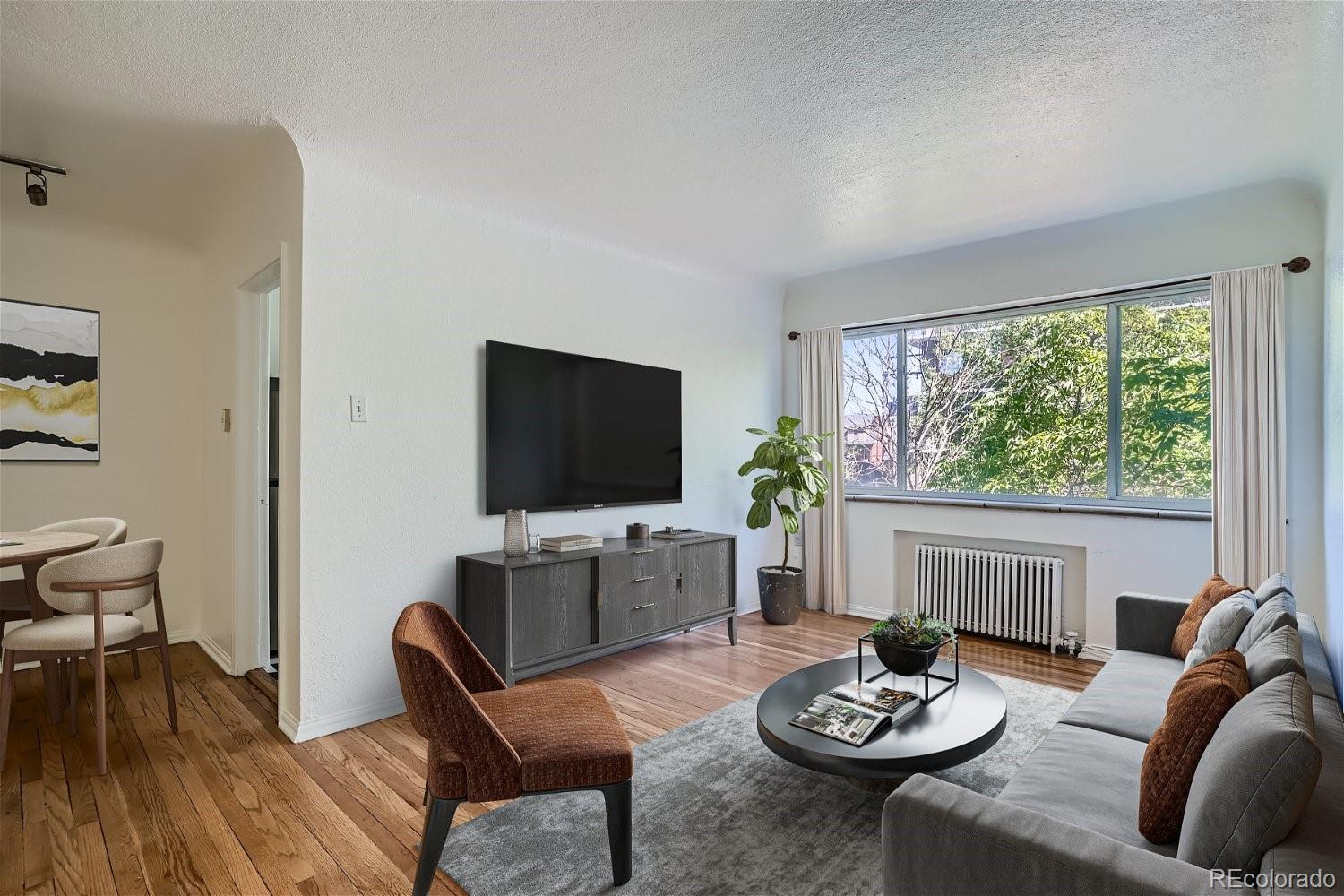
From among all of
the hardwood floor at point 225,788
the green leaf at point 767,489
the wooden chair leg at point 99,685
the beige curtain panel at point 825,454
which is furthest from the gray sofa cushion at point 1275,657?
the wooden chair leg at point 99,685

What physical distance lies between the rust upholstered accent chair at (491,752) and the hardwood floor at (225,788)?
394 mm

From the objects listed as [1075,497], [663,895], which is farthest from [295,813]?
[1075,497]

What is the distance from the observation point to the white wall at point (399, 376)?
9.74 ft

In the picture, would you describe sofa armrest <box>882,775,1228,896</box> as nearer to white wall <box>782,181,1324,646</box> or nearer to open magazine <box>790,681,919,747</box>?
open magazine <box>790,681,919,747</box>

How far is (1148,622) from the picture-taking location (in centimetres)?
293

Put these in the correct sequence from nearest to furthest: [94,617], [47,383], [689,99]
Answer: [689,99]
[94,617]
[47,383]

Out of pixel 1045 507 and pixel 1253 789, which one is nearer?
pixel 1253 789

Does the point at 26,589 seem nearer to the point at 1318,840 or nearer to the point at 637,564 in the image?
the point at 637,564

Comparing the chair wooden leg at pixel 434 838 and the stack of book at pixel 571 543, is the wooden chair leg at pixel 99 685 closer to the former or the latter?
the chair wooden leg at pixel 434 838

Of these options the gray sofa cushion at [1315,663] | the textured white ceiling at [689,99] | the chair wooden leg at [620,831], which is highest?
the textured white ceiling at [689,99]

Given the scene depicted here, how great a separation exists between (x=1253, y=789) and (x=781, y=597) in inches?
148

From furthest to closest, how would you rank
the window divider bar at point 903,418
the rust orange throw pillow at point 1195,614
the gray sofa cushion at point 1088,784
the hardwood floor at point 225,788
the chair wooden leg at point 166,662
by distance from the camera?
the window divider bar at point 903,418 → the chair wooden leg at point 166,662 → the rust orange throw pillow at point 1195,614 → the hardwood floor at point 225,788 → the gray sofa cushion at point 1088,784

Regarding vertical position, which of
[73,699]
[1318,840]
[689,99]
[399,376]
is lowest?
[73,699]

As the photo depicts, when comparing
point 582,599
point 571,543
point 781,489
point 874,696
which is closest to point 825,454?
point 781,489
